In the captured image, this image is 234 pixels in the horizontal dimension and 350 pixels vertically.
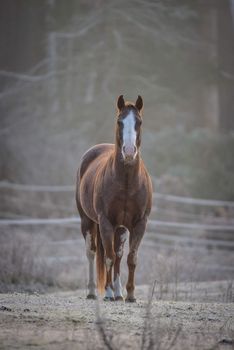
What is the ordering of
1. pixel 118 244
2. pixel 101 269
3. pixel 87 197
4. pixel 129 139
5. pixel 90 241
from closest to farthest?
1. pixel 129 139
2. pixel 118 244
3. pixel 101 269
4. pixel 87 197
5. pixel 90 241

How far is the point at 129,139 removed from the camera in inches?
315

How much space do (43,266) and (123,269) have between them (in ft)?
4.42

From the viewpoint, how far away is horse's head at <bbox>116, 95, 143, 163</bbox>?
26.3 ft

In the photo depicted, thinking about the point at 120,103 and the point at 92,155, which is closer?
the point at 120,103

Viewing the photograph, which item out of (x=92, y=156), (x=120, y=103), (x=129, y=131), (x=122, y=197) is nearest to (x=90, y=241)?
(x=92, y=156)

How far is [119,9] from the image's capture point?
26.1m

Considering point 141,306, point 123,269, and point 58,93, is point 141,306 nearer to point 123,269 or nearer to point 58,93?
point 123,269

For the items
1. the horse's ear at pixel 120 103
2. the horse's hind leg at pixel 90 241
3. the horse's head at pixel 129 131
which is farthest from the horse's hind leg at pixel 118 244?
the horse's ear at pixel 120 103

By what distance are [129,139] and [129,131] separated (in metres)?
0.09

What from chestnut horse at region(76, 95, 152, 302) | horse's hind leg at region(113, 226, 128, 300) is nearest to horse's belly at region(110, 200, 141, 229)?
chestnut horse at region(76, 95, 152, 302)

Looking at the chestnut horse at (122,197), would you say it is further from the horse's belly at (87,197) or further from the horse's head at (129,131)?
the horse's belly at (87,197)

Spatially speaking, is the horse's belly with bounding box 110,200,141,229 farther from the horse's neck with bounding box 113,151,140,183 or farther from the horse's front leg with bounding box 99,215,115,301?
the horse's neck with bounding box 113,151,140,183

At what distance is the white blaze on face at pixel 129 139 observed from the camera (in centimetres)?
801

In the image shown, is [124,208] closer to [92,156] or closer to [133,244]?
[133,244]
